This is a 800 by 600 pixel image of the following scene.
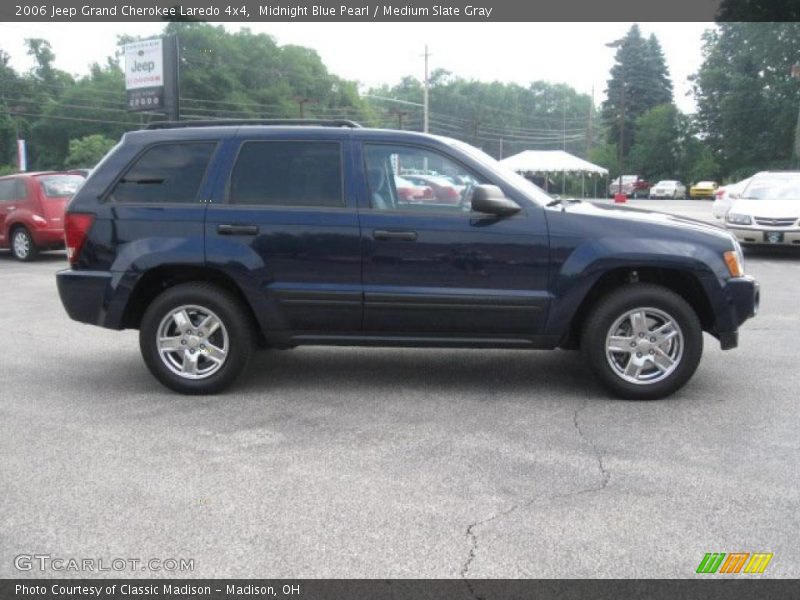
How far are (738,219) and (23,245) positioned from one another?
12806 millimetres

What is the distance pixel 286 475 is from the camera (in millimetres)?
4121

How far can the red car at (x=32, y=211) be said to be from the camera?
14484 mm

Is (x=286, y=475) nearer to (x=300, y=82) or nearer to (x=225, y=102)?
(x=225, y=102)

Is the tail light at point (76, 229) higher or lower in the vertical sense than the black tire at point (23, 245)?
higher

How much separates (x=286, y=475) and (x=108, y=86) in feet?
311

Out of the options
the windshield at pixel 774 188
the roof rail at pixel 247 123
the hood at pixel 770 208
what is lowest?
the hood at pixel 770 208

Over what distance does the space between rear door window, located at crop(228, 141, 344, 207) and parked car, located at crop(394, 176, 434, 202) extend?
1.31 ft

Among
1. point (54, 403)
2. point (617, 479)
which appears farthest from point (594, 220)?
point (54, 403)

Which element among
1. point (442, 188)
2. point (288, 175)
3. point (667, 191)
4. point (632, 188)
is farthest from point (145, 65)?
point (632, 188)

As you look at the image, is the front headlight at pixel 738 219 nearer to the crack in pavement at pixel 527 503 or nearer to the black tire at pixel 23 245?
the crack in pavement at pixel 527 503

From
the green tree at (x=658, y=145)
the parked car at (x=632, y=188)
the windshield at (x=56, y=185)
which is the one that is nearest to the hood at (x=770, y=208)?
the windshield at (x=56, y=185)

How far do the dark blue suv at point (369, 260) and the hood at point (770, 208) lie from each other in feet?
29.1

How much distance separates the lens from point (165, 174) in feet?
18.6

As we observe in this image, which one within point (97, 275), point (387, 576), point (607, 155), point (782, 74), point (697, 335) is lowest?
point (387, 576)
